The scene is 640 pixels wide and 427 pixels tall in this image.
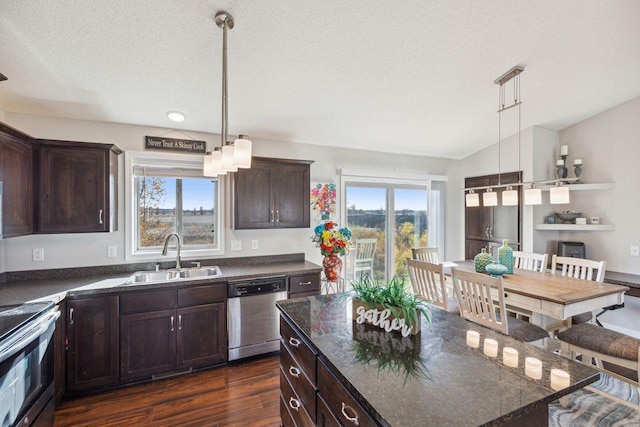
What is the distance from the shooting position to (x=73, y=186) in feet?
8.51

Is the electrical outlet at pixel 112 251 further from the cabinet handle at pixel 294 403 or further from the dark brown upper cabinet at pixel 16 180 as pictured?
the cabinet handle at pixel 294 403

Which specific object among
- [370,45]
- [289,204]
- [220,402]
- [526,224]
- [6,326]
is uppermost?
[370,45]

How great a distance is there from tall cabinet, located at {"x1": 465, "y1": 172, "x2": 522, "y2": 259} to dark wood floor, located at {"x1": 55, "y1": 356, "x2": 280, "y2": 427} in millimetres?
3595

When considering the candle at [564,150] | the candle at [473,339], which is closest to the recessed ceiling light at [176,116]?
the candle at [473,339]

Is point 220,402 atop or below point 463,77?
below

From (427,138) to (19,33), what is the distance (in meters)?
4.03

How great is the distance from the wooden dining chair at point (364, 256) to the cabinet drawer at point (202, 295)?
2084 millimetres

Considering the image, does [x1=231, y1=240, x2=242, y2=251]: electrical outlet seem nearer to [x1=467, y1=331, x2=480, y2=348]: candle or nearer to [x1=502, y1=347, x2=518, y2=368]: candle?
[x1=467, y1=331, x2=480, y2=348]: candle

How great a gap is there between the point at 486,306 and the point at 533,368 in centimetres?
133

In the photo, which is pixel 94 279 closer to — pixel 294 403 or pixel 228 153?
pixel 228 153

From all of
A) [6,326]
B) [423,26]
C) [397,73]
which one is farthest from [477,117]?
[6,326]

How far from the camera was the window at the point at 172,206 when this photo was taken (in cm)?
313

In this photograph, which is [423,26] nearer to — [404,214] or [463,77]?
[463,77]

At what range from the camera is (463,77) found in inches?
107
